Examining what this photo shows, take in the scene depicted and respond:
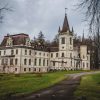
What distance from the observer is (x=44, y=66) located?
348 ft

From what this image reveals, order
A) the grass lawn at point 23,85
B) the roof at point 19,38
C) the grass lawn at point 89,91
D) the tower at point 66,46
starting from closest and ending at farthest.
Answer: the grass lawn at point 89,91
the grass lawn at point 23,85
the roof at point 19,38
the tower at point 66,46

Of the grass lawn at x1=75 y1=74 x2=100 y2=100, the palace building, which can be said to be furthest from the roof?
the grass lawn at x1=75 y1=74 x2=100 y2=100

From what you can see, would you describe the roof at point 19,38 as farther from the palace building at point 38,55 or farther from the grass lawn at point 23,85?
the grass lawn at point 23,85

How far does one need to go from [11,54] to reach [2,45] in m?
8.12

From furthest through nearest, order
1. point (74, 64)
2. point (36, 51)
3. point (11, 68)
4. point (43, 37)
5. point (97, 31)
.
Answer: point (43, 37), point (74, 64), point (36, 51), point (11, 68), point (97, 31)

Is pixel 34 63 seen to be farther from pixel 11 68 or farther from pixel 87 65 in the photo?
pixel 87 65

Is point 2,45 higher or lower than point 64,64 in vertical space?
higher

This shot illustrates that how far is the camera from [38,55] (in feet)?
341

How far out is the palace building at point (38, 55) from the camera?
317 feet

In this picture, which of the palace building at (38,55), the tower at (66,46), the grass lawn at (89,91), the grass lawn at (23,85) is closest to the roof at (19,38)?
the palace building at (38,55)

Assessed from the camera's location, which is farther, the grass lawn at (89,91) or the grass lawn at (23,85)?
the grass lawn at (23,85)

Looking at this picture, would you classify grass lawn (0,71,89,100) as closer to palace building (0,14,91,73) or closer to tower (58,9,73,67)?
palace building (0,14,91,73)

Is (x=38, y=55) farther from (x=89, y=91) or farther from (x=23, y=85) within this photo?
(x=89, y=91)

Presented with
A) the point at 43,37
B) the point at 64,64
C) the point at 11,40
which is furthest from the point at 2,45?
the point at 43,37
